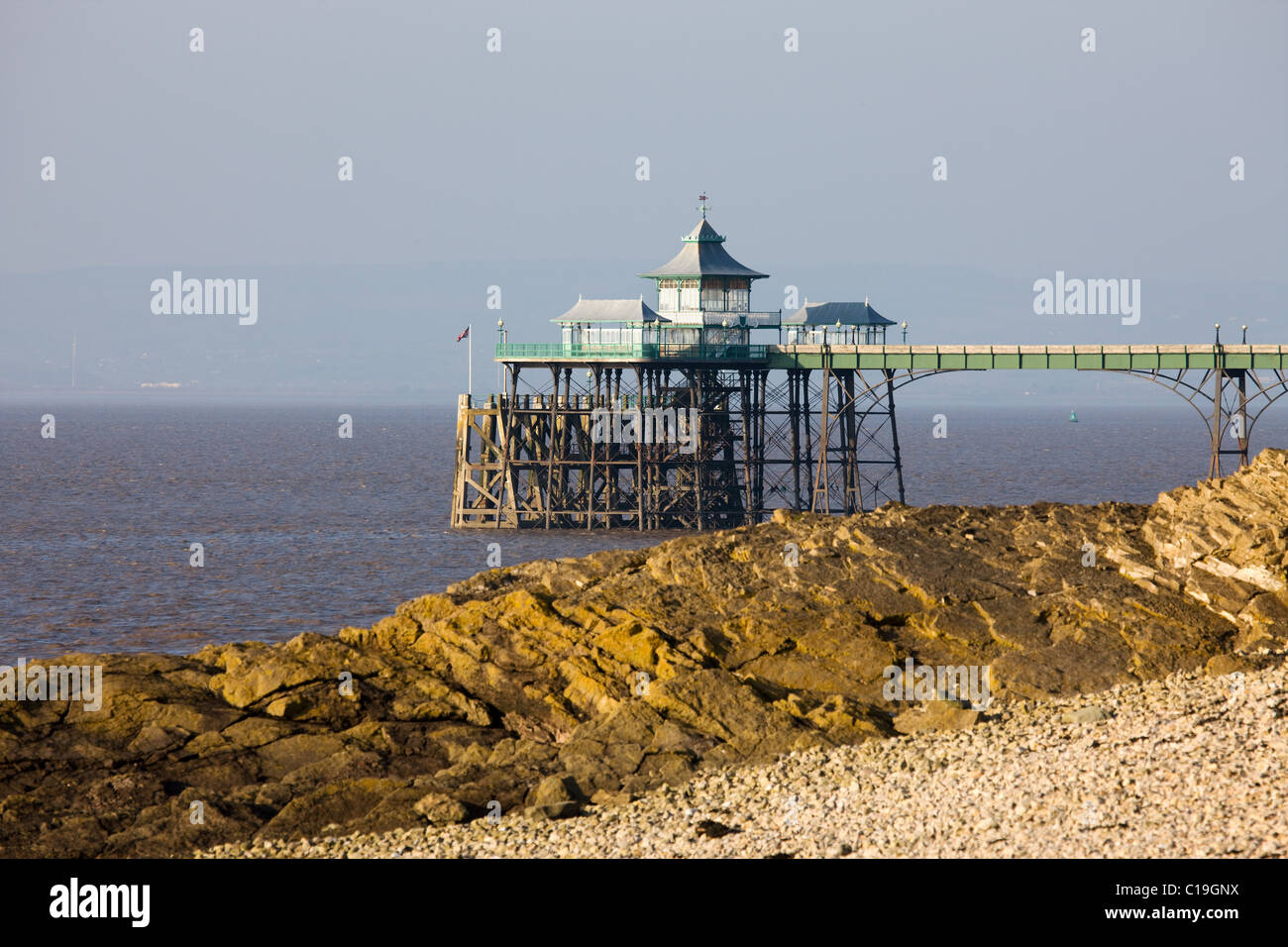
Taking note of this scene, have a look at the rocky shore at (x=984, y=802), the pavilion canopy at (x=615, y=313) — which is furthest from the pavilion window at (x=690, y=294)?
the rocky shore at (x=984, y=802)

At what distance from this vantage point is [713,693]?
2630cm

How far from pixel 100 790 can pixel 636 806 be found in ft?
26.2

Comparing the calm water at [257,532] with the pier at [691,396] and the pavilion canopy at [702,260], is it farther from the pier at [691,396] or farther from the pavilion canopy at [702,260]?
the pavilion canopy at [702,260]

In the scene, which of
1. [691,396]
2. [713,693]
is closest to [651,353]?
[691,396]

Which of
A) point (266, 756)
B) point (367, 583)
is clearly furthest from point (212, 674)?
point (367, 583)

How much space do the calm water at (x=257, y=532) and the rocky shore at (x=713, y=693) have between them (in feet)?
45.4

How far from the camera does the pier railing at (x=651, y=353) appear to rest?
217 feet

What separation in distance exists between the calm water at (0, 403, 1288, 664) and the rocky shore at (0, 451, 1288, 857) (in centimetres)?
1383

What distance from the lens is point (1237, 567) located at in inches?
1179

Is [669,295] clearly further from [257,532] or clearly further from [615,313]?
[257,532]

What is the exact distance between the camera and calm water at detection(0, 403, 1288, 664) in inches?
1797

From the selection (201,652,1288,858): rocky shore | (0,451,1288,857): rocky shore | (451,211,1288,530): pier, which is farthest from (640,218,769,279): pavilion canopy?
(201,652,1288,858): rocky shore

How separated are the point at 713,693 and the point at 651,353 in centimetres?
4065
